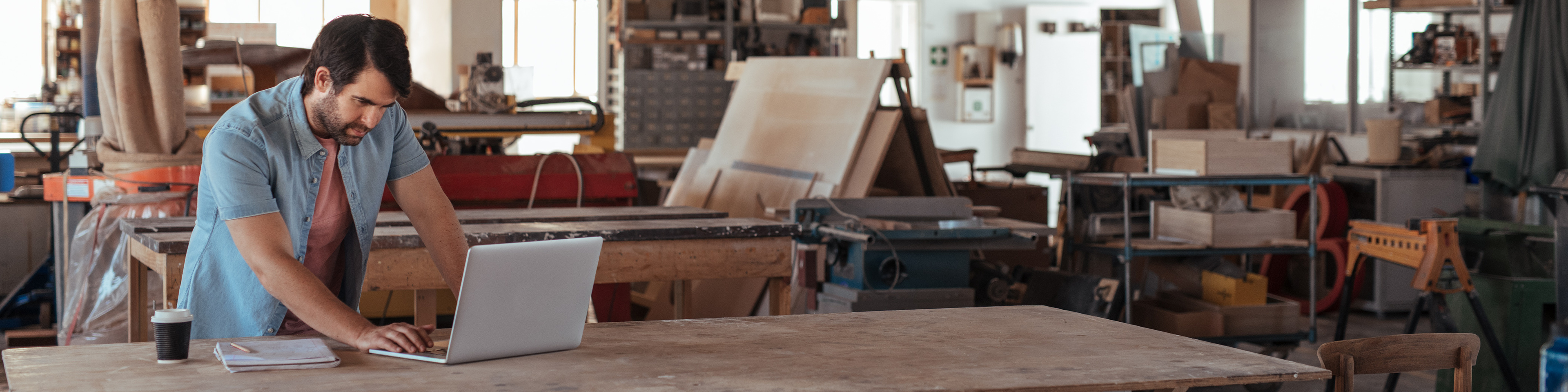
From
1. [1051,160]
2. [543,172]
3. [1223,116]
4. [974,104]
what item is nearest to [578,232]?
[543,172]

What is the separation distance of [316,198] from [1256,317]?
3406 millimetres

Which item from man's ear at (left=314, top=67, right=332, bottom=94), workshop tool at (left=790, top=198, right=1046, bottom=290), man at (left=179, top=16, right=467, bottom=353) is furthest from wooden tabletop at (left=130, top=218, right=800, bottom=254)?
man's ear at (left=314, top=67, right=332, bottom=94)

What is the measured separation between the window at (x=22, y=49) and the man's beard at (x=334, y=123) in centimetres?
1033

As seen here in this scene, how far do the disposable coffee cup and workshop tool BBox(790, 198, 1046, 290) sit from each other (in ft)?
6.48

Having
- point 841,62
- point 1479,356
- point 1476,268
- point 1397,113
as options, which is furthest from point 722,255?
point 1397,113

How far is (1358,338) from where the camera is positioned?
4.61 meters

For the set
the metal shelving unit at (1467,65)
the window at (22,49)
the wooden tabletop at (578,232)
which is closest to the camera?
the wooden tabletop at (578,232)

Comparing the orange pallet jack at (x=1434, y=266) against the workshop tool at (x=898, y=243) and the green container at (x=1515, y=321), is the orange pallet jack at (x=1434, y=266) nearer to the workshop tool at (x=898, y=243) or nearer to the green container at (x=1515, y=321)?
the green container at (x=1515, y=321)

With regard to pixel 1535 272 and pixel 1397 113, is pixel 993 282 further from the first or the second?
pixel 1397 113

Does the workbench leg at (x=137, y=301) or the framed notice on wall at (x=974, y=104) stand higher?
the framed notice on wall at (x=974, y=104)

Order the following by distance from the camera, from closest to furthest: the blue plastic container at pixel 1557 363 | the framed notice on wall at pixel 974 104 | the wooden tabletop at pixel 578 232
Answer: the blue plastic container at pixel 1557 363 < the wooden tabletop at pixel 578 232 < the framed notice on wall at pixel 974 104

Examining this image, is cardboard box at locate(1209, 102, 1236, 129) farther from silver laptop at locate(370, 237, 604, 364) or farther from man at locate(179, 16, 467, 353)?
silver laptop at locate(370, 237, 604, 364)

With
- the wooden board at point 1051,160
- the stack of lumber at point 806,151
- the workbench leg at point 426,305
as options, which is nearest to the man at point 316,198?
the workbench leg at point 426,305

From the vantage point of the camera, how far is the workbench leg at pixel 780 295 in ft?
10.9
